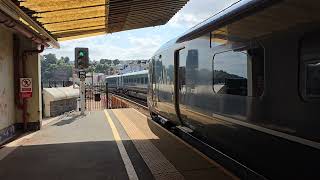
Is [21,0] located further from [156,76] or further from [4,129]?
[156,76]

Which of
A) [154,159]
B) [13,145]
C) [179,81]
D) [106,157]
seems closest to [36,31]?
[13,145]

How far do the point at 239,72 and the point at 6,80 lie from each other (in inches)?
327

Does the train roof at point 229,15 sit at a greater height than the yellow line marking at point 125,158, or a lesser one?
greater

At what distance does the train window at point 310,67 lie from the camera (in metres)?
4.58

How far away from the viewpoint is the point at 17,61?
13.9 m

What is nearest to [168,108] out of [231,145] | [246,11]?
[231,145]

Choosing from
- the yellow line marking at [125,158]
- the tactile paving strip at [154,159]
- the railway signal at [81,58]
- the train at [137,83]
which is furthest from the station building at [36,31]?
the train at [137,83]

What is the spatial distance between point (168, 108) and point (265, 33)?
7539 mm

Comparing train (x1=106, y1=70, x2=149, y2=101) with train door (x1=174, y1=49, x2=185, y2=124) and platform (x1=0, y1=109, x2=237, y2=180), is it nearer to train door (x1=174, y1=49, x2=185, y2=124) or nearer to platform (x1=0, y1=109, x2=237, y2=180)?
platform (x1=0, y1=109, x2=237, y2=180)

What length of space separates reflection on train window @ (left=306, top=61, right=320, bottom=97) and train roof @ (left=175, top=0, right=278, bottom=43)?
3.42 ft

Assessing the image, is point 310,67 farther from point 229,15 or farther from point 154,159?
point 154,159

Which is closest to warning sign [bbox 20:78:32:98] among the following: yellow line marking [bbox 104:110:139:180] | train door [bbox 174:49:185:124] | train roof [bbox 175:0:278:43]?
yellow line marking [bbox 104:110:139:180]

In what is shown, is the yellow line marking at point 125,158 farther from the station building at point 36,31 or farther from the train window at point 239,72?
the station building at point 36,31

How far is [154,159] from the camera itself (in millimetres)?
8875
